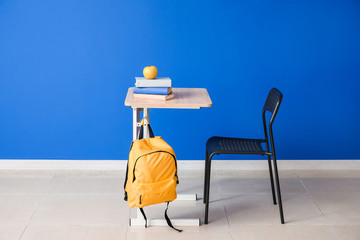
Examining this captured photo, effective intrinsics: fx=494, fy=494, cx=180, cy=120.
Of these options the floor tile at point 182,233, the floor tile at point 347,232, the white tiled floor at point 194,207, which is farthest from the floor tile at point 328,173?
the floor tile at point 182,233

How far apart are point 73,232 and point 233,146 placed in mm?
1002

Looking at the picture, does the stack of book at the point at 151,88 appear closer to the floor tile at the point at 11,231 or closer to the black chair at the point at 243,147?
the black chair at the point at 243,147

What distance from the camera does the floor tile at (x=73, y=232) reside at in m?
2.59

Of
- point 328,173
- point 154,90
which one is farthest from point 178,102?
point 328,173

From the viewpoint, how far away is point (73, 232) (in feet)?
8.68

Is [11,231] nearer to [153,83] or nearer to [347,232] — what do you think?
[153,83]

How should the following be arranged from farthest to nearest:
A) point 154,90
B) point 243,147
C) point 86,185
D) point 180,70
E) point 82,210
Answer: point 180,70
point 86,185
point 82,210
point 243,147
point 154,90

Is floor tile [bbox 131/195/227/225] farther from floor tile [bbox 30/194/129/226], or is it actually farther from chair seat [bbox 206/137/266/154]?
chair seat [bbox 206/137/266/154]

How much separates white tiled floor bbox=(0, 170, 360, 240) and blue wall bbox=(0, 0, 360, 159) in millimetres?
243

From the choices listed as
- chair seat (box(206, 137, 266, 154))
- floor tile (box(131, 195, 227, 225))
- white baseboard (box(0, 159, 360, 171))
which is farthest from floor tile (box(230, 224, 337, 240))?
white baseboard (box(0, 159, 360, 171))

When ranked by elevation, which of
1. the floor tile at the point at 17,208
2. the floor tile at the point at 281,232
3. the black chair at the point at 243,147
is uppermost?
the black chair at the point at 243,147

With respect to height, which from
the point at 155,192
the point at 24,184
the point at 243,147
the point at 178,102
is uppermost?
the point at 178,102

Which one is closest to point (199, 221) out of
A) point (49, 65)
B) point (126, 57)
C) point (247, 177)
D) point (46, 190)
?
point (247, 177)

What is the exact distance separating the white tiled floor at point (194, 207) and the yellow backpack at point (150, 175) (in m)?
0.23
